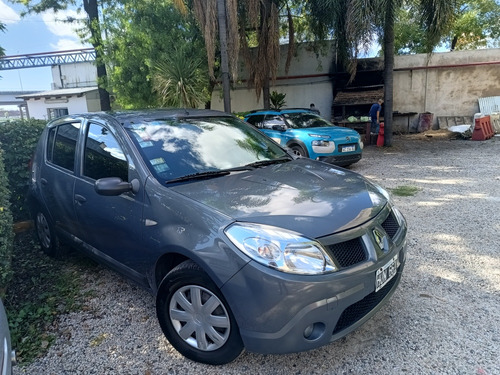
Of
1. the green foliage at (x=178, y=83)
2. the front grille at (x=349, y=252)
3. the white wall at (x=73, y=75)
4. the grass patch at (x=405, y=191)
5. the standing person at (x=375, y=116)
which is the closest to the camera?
the front grille at (x=349, y=252)

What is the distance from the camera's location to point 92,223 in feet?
9.93

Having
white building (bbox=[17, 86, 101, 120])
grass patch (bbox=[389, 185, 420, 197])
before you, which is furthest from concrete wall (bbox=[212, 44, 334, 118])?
grass patch (bbox=[389, 185, 420, 197])

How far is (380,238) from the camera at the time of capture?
7.45 ft

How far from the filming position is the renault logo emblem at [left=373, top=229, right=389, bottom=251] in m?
2.24

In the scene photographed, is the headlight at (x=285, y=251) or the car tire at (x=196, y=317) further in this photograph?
the car tire at (x=196, y=317)

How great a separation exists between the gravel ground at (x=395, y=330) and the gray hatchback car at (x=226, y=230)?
0.36 meters

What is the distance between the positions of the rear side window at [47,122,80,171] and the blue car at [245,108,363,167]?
15.0ft

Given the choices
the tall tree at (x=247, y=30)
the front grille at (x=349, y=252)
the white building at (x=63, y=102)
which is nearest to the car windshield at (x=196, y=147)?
the front grille at (x=349, y=252)

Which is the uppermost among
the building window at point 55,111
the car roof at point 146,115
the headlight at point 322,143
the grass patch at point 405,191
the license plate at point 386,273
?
the building window at point 55,111

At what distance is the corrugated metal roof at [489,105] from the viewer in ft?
46.4

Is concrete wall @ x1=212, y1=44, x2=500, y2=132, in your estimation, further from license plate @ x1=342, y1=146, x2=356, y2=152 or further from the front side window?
the front side window

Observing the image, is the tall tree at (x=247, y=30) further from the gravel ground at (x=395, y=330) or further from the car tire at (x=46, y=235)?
the gravel ground at (x=395, y=330)

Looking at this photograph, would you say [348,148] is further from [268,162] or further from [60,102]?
[60,102]

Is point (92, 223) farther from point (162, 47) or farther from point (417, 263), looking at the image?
point (162, 47)
